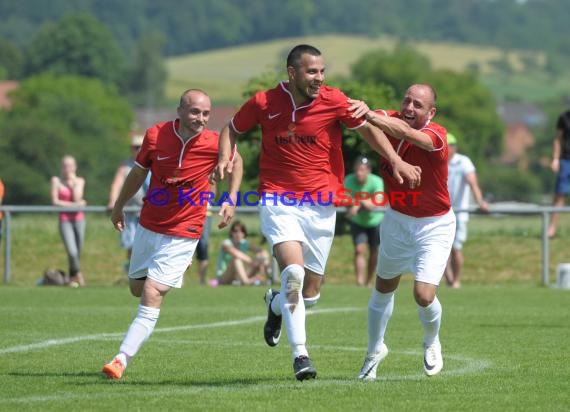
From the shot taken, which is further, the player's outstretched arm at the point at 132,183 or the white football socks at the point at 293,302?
the player's outstretched arm at the point at 132,183

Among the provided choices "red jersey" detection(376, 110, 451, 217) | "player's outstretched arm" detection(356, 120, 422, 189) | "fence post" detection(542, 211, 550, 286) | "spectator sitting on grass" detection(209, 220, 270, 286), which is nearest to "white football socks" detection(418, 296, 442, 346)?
"red jersey" detection(376, 110, 451, 217)

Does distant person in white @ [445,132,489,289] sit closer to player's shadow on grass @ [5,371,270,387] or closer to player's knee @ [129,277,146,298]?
player's knee @ [129,277,146,298]

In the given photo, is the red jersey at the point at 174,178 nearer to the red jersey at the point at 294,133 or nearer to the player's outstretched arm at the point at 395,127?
the red jersey at the point at 294,133

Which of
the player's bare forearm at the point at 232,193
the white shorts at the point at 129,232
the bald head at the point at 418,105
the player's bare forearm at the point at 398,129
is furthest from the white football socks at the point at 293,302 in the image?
the white shorts at the point at 129,232

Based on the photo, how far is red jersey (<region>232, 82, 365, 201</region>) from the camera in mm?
10117

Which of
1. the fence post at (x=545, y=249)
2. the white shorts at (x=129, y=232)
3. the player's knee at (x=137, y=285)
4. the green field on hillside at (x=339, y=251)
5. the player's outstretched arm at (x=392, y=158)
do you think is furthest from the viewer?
the green field on hillside at (x=339, y=251)

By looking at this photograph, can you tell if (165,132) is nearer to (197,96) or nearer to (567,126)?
(197,96)

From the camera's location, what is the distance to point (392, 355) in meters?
11.8

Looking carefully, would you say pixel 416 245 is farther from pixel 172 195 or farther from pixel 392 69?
pixel 392 69

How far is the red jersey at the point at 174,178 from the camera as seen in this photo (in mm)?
10391

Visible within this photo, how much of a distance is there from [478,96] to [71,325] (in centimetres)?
13438

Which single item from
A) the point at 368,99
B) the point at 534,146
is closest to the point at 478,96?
the point at 534,146

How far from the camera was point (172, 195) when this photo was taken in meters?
10.5

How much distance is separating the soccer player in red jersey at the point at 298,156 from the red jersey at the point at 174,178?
38 cm
